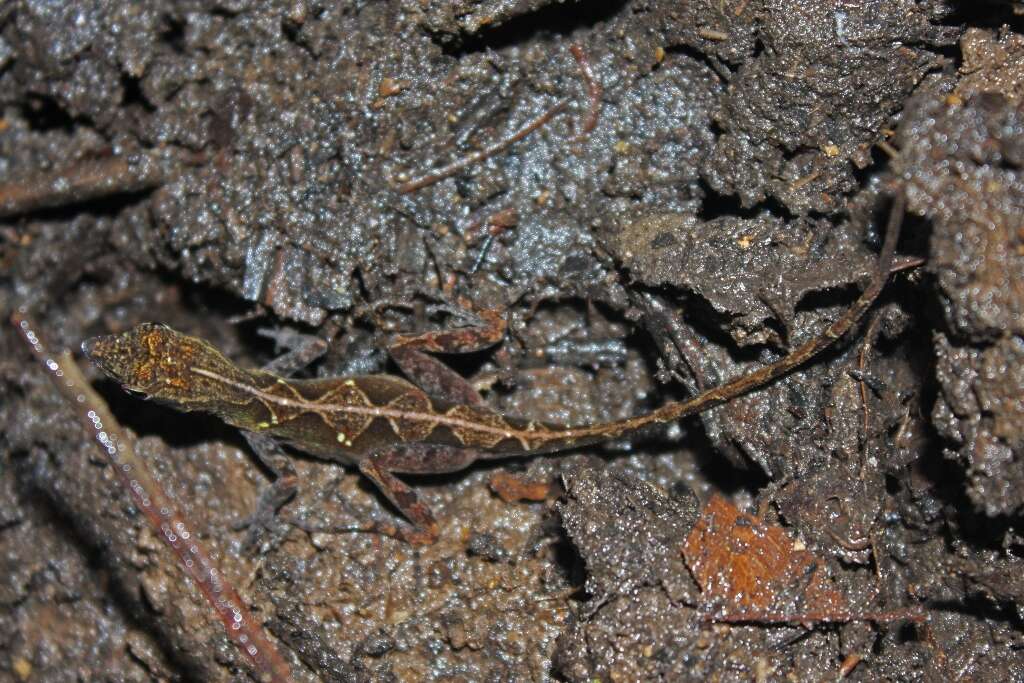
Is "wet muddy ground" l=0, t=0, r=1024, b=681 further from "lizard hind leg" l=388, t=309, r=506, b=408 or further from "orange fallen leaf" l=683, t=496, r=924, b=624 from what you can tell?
"lizard hind leg" l=388, t=309, r=506, b=408

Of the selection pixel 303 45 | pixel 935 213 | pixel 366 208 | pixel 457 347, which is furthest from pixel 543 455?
pixel 303 45

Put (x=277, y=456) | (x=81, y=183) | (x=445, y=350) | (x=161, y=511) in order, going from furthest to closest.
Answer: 1. (x=81, y=183)
2. (x=277, y=456)
3. (x=445, y=350)
4. (x=161, y=511)

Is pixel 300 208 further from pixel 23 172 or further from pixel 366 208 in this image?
pixel 23 172

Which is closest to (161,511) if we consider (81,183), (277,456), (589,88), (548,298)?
(277,456)

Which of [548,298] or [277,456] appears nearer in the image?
[548,298]

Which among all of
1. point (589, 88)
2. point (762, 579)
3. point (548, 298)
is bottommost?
point (762, 579)

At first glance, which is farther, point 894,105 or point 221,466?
point 221,466

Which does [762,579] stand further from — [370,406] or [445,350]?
[370,406]

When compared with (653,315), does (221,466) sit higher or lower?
lower
